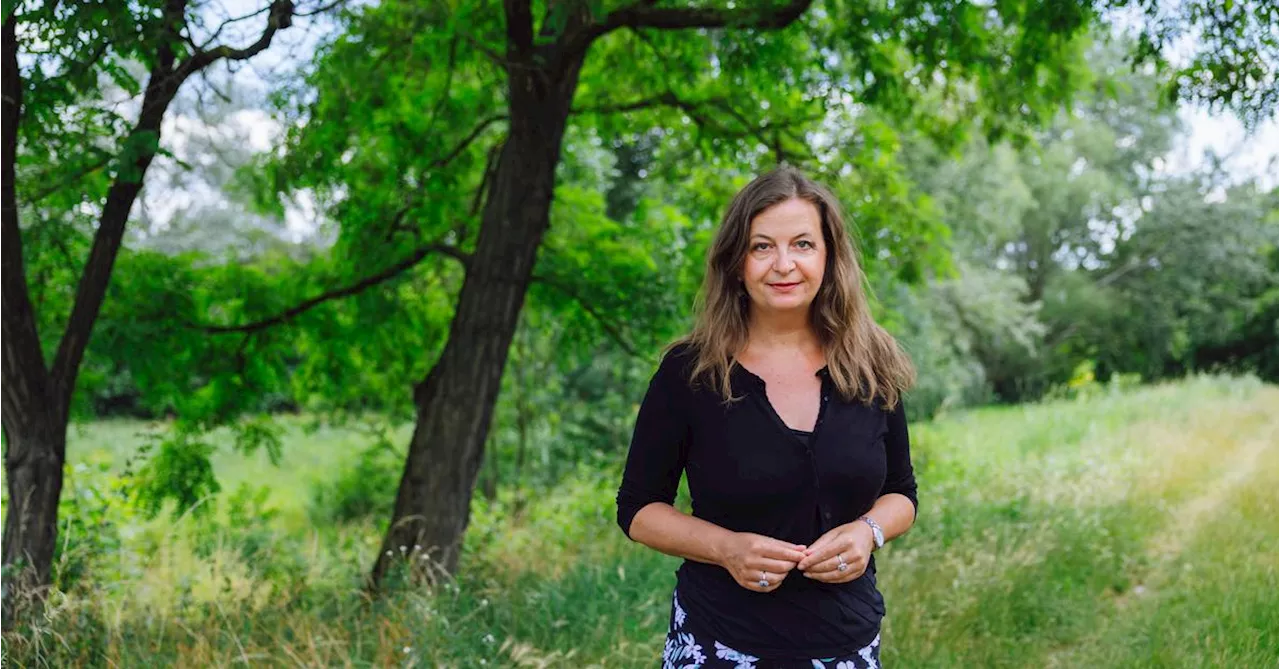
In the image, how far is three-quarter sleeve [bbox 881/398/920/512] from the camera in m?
2.33

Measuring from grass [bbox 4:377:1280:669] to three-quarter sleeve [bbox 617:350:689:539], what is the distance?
167 cm

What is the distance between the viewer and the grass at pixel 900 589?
4.16m

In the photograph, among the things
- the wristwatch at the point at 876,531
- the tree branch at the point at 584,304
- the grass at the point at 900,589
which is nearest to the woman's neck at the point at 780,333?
the wristwatch at the point at 876,531

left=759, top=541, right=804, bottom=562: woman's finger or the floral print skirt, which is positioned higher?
left=759, top=541, right=804, bottom=562: woman's finger

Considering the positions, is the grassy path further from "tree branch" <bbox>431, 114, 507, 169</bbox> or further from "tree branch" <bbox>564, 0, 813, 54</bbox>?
"tree branch" <bbox>431, 114, 507, 169</bbox>

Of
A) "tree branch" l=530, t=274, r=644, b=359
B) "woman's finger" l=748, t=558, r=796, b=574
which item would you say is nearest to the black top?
"woman's finger" l=748, t=558, r=796, b=574

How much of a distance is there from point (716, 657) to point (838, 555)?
35cm

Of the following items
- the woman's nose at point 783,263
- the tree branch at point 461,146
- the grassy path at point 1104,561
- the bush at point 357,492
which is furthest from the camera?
the bush at point 357,492

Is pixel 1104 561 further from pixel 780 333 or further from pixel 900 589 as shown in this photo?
pixel 780 333

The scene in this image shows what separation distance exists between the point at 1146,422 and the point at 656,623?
9.73m

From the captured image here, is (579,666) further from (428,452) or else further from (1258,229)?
(1258,229)

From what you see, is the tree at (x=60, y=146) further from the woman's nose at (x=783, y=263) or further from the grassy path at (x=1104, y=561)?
the grassy path at (x=1104, y=561)

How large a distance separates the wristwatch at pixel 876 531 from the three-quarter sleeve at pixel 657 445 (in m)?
0.42

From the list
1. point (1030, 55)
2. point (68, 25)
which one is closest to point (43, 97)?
point (68, 25)
